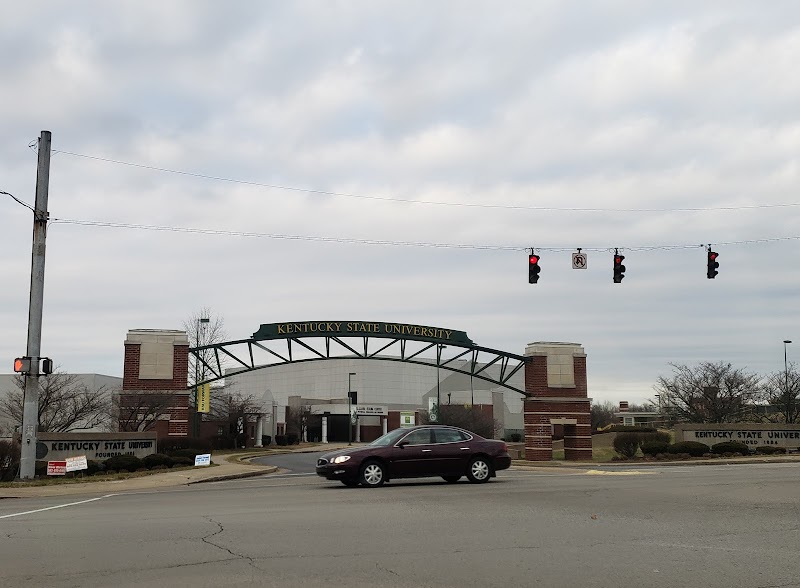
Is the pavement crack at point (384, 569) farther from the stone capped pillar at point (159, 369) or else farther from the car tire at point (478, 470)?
the stone capped pillar at point (159, 369)

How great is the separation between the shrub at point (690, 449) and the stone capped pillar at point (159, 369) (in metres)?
22.9

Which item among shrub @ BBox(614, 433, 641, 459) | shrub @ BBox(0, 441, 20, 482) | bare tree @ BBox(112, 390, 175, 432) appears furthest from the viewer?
shrub @ BBox(614, 433, 641, 459)

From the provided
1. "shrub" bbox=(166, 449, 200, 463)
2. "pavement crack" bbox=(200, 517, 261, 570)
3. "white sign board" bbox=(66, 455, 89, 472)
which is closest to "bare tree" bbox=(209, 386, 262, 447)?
"shrub" bbox=(166, 449, 200, 463)

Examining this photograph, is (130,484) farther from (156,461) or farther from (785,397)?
(785,397)

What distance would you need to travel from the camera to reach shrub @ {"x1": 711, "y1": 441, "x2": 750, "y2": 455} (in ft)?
123

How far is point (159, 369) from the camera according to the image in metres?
37.0

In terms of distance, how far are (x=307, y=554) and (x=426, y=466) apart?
954 cm

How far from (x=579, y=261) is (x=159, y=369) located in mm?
20483

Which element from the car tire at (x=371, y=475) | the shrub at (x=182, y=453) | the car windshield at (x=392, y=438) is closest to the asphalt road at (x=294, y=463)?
the shrub at (x=182, y=453)

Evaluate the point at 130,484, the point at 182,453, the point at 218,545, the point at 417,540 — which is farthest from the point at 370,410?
the point at 218,545

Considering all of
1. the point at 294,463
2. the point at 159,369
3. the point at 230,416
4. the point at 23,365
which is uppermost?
the point at 159,369

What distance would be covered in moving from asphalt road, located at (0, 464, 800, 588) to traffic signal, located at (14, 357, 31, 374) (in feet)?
24.2

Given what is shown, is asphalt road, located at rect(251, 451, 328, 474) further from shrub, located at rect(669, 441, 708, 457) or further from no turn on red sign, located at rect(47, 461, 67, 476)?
shrub, located at rect(669, 441, 708, 457)

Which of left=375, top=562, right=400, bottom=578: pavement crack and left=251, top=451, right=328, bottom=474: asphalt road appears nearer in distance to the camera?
left=375, top=562, right=400, bottom=578: pavement crack
